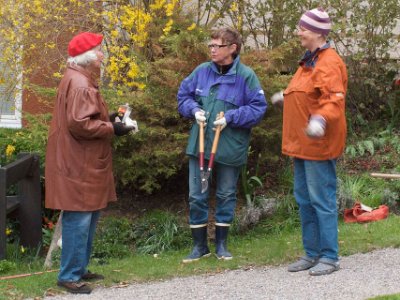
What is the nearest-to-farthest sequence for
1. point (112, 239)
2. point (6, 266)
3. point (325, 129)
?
point (325, 129)
point (6, 266)
point (112, 239)

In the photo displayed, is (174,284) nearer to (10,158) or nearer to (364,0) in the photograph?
(10,158)

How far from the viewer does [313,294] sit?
562cm

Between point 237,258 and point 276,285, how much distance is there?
922mm

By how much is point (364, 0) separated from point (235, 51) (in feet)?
13.9

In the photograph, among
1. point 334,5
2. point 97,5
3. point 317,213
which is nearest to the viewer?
point 317,213

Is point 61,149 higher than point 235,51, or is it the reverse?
point 235,51

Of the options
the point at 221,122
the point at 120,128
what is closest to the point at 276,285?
the point at 221,122

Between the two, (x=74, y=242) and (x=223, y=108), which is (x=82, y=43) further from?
(x=74, y=242)

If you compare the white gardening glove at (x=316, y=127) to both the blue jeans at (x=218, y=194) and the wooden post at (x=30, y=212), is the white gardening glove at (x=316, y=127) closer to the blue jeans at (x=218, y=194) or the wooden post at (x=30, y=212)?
the blue jeans at (x=218, y=194)

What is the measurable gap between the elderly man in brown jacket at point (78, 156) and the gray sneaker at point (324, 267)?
1.63m

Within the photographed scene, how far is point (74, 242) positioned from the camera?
5.95 metres

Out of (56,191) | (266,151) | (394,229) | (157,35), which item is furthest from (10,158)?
(394,229)

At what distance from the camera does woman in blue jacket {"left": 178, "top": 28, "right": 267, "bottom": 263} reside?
6531 mm

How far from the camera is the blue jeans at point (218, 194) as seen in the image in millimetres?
6641
